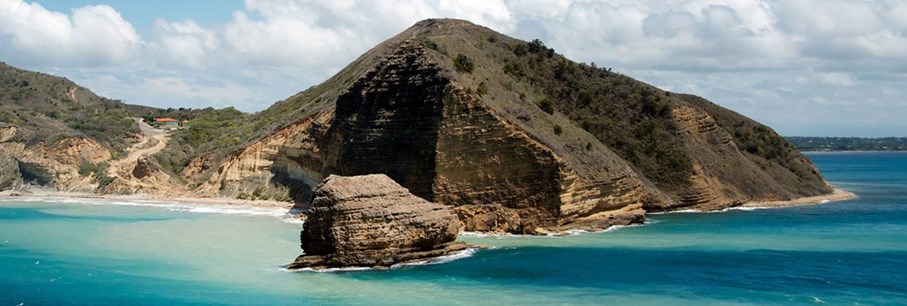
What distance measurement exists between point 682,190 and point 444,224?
26970 mm

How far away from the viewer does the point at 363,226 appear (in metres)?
32.7

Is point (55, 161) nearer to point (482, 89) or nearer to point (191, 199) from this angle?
point (191, 199)

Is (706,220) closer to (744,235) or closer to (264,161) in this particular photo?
(744,235)

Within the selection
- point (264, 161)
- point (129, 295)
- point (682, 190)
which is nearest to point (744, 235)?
point (682, 190)

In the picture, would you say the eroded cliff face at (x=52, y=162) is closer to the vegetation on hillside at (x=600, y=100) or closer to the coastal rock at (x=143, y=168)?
the coastal rock at (x=143, y=168)

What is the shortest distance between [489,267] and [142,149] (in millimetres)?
54174

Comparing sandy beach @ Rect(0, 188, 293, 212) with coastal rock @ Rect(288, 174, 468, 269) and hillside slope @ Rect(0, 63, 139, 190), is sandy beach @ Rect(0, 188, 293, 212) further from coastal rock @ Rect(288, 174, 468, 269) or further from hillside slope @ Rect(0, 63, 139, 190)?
coastal rock @ Rect(288, 174, 468, 269)

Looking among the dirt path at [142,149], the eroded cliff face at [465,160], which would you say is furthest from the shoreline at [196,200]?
the eroded cliff face at [465,160]

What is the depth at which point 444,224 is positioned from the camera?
3531cm

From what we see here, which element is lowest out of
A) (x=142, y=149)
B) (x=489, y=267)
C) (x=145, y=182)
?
(x=489, y=267)

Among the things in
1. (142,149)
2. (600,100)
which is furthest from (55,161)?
(600,100)

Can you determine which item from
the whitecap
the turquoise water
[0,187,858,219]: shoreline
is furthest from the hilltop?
the whitecap

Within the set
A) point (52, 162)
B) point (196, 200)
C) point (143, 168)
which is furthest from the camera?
point (52, 162)

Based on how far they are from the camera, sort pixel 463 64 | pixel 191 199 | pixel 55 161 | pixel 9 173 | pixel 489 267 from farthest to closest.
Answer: pixel 55 161 < pixel 9 173 < pixel 191 199 < pixel 463 64 < pixel 489 267
